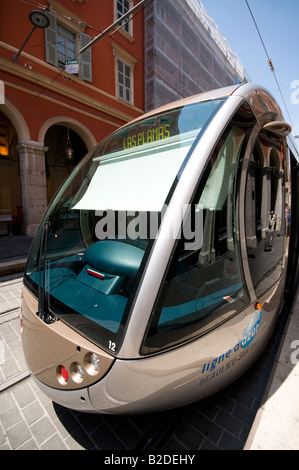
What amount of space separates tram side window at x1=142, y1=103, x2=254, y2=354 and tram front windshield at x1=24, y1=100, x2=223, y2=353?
0.17 meters

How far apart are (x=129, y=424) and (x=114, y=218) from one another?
66.8 inches

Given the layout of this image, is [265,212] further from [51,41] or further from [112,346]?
[51,41]

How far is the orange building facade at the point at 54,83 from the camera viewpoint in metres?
7.40

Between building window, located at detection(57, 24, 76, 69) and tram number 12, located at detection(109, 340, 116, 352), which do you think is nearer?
tram number 12, located at detection(109, 340, 116, 352)

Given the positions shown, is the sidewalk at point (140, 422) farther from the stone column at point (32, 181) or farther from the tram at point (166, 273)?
the stone column at point (32, 181)

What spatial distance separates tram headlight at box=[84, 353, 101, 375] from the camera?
119cm

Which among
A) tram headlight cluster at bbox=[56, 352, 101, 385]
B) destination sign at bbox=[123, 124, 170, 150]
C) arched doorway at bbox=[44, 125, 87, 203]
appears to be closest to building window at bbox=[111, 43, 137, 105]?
arched doorway at bbox=[44, 125, 87, 203]

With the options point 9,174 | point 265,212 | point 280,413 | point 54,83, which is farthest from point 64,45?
point 280,413

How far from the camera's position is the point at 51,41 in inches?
315

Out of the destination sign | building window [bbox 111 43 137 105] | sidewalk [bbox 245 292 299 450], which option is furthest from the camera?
building window [bbox 111 43 137 105]
